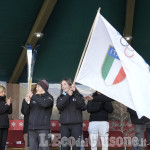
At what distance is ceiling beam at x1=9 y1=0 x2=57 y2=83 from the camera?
8.54 meters

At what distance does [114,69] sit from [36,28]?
4.43m

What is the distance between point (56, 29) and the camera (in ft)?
31.4

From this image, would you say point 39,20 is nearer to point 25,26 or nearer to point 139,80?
point 25,26

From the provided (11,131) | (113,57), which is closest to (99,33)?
(113,57)

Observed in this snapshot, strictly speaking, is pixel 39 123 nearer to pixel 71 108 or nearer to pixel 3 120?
pixel 71 108

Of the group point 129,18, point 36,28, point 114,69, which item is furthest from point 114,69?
point 129,18

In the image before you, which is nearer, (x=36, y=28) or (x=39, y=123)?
(x=39, y=123)

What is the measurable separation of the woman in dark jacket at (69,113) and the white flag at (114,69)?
1.73 feet

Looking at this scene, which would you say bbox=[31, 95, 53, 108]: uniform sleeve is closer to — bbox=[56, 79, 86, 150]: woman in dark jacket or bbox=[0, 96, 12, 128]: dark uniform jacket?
bbox=[56, 79, 86, 150]: woman in dark jacket

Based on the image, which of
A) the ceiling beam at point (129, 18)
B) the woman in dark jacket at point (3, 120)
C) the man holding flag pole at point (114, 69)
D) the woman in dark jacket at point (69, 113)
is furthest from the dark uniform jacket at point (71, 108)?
the ceiling beam at point (129, 18)

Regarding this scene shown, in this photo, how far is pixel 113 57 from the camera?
5.21 meters

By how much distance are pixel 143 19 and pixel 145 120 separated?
4323 millimetres

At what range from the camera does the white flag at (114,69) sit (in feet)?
16.3

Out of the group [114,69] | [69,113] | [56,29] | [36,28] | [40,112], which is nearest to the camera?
[114,69]
